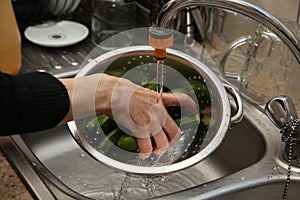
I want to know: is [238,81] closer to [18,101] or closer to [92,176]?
[92,176]

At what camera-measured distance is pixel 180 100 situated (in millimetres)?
953

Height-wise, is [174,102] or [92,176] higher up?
[174,102]

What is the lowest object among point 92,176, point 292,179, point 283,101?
point 92,176

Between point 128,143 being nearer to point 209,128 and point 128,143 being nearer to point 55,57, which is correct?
point 209,128

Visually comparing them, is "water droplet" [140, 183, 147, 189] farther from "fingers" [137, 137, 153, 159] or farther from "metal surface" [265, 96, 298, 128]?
"metal surface" [265, 96, 298, 128]

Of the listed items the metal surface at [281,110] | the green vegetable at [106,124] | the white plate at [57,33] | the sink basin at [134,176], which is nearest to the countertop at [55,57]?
the white plate at [57,33]

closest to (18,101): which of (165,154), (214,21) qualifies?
(165,154)

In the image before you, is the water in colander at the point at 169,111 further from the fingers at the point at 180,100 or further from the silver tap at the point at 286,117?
the silver tap at the point at 286,117

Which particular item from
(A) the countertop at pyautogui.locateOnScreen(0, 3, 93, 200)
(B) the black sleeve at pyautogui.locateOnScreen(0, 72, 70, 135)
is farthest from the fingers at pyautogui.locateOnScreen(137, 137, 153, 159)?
(A) the countertop at pyautogui.locateOnScreen(0, 3, 93, 200)

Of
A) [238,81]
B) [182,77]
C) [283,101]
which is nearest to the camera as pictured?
[283,101]

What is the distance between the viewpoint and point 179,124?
940 mm

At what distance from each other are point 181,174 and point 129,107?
283mm

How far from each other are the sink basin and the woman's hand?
0.12 metres

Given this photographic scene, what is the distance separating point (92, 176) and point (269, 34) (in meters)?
0.45
